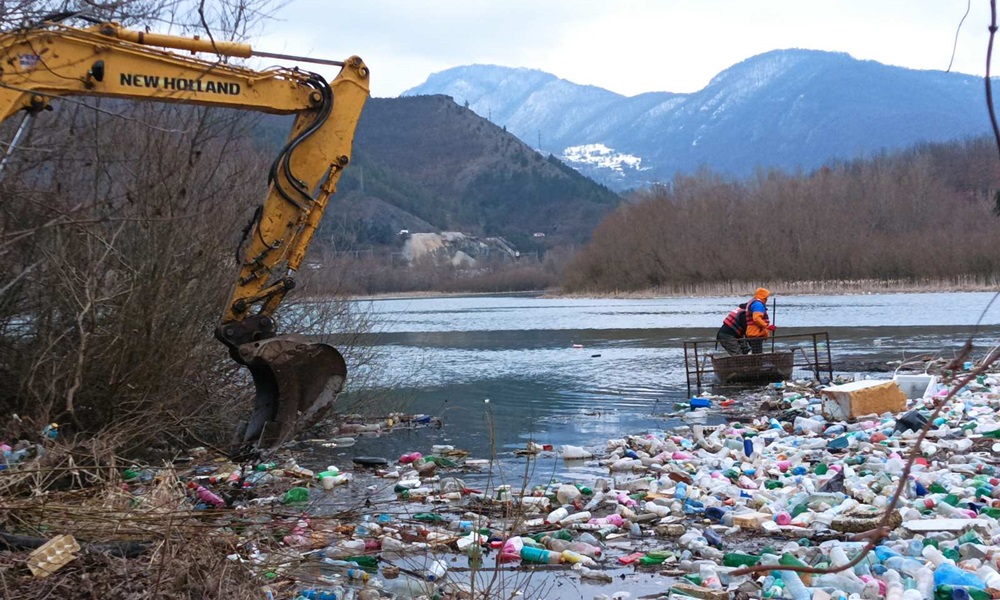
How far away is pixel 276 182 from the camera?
34.2 ft

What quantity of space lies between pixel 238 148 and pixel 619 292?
252ft

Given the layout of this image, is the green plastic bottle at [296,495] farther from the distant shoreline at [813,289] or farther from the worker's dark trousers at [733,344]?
the distant shoreline at [813,289]

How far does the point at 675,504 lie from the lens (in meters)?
9.19

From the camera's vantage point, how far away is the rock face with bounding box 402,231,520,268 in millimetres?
140000

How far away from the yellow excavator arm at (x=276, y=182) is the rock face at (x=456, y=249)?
12465 cm

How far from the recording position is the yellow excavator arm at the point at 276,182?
31.9 feet

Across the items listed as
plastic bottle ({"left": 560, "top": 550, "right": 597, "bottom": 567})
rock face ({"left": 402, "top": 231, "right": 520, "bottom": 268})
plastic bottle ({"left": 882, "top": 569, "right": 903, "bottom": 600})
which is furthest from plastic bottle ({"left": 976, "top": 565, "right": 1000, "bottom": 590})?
rock face ({"left": 402, "top": 231, "right": 520, "bottom": 268})

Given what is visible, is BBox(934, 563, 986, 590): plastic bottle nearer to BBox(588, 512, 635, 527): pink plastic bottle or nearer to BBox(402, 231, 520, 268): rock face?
BBox(588, 512, 635, 527): pink plastic bottle

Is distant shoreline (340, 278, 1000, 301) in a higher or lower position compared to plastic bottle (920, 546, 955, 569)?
higher

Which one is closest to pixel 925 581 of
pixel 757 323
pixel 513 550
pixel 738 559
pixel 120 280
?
pixel 738 559

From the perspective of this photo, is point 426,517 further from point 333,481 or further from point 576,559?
point 333,481

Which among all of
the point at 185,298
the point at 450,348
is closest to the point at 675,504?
the point at 185,298

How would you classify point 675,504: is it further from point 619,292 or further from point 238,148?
point 619,292

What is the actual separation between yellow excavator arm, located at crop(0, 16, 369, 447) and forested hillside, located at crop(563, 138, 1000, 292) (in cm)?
6326
